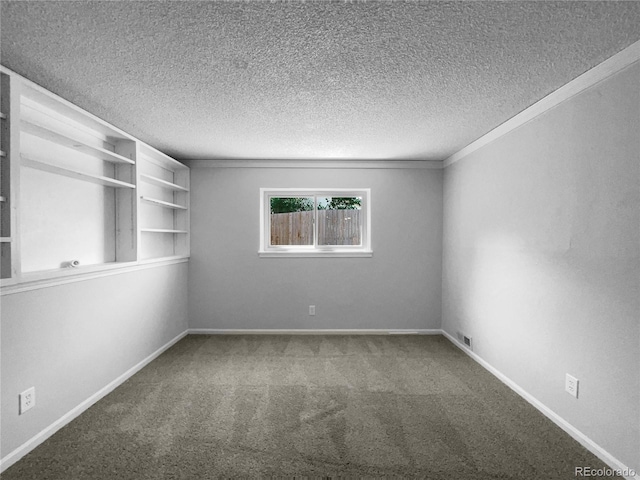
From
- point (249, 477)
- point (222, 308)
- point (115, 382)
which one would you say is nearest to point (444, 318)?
point (222, 308)

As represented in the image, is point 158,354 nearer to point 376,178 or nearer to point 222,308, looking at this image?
point 222,308

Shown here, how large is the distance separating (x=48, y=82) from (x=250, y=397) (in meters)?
2.50

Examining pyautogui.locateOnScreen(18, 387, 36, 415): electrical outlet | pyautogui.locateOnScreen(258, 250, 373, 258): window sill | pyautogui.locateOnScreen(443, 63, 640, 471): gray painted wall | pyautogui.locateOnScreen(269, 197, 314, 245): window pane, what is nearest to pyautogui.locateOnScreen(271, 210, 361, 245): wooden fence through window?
pyautogui.locateOnScreen(269, 197, 314, 245): window pane

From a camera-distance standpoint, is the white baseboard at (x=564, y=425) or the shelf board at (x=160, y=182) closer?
the white baseboard at (x=564, y=425)

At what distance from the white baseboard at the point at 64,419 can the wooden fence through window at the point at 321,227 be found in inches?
81.4

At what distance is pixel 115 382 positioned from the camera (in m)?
2.82

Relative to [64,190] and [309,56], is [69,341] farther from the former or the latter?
[309,56]

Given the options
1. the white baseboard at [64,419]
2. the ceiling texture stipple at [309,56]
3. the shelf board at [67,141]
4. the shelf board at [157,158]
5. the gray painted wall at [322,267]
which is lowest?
the white baseboard at [64,419]

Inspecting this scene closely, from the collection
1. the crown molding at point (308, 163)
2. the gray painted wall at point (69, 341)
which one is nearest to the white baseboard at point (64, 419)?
the gray painted wall at point (69, 341)

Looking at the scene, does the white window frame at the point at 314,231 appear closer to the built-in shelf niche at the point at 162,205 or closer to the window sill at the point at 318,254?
the window sill at the point at 318,254

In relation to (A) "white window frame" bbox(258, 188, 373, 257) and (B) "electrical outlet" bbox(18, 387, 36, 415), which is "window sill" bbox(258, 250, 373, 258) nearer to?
(A) "white window frame" bbox(258, 188, 373, 257)

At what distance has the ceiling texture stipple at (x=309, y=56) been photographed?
1460 mm

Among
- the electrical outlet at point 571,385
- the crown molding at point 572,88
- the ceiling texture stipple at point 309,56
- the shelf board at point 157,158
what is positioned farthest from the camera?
the shelf board at point 157,158

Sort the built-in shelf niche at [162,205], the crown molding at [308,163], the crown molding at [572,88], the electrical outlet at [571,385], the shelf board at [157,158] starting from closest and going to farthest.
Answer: the crown molding at [572,88], the electrical outlet at [571,385], the shelf board at [157,158], the built-in shelf niche at [162,205], the crown molding at [308,163]
